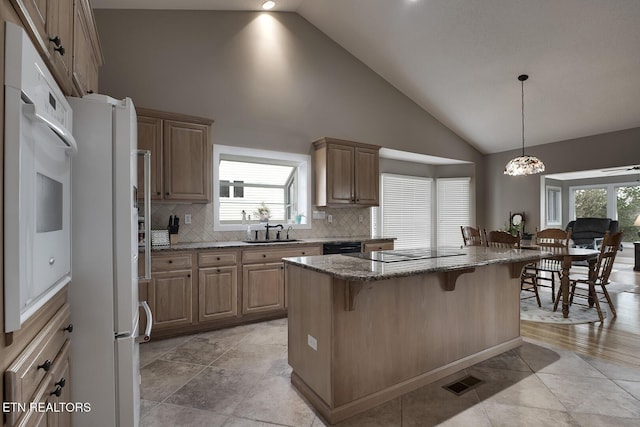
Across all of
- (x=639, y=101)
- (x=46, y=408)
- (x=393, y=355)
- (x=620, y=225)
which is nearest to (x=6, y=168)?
(x=46, y=408)

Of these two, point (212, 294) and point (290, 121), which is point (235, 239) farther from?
point (290, 121)

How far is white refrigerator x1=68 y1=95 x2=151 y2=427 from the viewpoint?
154 centimetres

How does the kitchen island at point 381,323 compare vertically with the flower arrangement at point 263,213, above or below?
below

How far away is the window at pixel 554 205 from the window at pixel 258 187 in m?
7.53

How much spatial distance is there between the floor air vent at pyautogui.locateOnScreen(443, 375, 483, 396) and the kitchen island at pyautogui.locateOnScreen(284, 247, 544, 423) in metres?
0.10

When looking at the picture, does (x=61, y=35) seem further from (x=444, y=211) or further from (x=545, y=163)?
(x=545, y=163)

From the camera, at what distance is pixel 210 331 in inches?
139

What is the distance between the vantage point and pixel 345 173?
15.7ft

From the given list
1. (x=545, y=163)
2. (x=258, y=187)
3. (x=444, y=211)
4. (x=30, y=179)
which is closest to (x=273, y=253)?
(x=258, y=187)

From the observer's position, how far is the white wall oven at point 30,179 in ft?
2.78

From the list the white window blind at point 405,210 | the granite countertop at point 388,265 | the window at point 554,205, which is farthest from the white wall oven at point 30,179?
the window at point 554,205

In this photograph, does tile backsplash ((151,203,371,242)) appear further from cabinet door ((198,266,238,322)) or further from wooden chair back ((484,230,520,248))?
wooden chair back ((484,230,520,248))

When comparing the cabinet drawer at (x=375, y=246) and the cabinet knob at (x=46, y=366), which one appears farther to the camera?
the cabinet drawer at (x=375, y=246)

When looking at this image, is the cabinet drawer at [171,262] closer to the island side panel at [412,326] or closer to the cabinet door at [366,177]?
the island side panel at [412,326]
